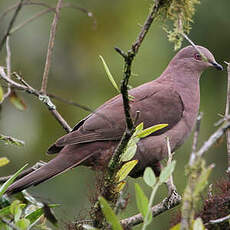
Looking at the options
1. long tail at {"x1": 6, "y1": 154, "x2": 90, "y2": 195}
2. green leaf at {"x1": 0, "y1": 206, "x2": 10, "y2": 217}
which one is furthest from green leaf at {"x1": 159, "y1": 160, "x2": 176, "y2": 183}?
long tail at {"x1": 6, "y1": 154, "x2": 90, "y2": 195}

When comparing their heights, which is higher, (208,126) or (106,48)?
(106,48)

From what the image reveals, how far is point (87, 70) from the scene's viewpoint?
29.8 ft

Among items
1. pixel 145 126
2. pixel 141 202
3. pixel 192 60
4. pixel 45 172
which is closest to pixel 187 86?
pixel 192 60

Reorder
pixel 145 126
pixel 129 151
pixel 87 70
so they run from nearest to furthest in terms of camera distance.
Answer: pixel 129 151, pixel 145 126, pixel 87 70

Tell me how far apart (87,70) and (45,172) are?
512cm

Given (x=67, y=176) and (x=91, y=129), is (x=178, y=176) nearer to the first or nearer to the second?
(x=67, y=176)

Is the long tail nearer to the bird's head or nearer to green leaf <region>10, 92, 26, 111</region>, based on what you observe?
green leaf <region>10, 92, 26, 111</region>

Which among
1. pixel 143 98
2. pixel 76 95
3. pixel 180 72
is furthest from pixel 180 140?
pixel 76 95

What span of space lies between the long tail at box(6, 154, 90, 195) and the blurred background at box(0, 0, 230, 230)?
9.11ft

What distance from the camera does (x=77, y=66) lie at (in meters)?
8.92

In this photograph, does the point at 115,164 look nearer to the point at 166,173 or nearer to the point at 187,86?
the point at 166,173

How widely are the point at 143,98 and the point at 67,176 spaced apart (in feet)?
11.0

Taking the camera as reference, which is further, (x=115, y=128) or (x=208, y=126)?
(x=208, y=126)

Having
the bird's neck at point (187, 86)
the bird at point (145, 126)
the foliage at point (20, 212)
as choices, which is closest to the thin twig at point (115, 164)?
the foliage at point (20, 212)
